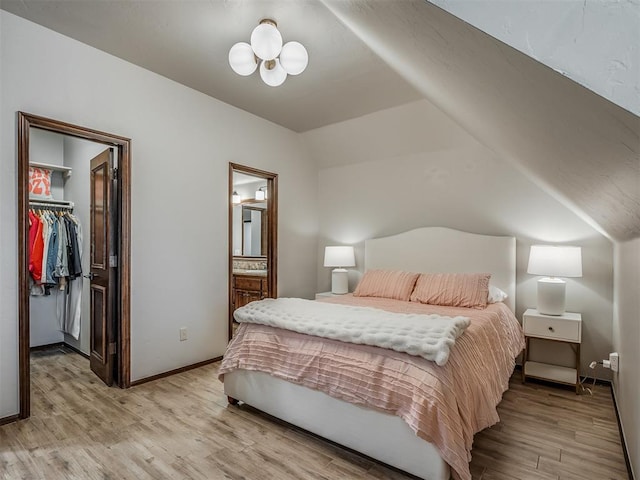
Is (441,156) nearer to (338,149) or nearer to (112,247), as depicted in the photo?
(338,149)

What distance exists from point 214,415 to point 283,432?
55 cm

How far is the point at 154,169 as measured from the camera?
307 cm

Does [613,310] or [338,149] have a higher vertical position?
[338,149]

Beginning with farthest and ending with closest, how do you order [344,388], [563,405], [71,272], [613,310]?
[71,272] → [613,310] → [563,405] → [344,388]

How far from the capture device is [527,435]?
2158 mm

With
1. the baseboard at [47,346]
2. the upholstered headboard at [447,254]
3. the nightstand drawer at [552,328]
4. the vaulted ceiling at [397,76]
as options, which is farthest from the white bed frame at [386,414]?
the baseboard at [47,346]

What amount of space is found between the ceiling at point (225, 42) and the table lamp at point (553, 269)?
6.18 ft

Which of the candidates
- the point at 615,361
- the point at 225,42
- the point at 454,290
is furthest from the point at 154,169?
the point at 615,361

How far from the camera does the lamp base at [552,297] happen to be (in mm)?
2893

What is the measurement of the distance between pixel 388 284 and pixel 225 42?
8.62 ft

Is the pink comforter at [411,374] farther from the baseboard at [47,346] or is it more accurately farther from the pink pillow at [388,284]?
the baseboard at [47,346]

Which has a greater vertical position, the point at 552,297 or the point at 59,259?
the point at 59,259

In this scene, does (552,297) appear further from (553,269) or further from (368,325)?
(368,325)

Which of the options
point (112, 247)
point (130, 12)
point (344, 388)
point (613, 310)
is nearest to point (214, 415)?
point (344, 388)
